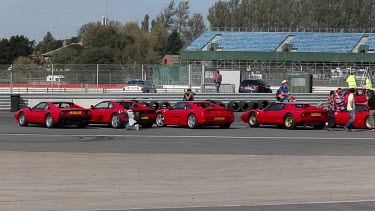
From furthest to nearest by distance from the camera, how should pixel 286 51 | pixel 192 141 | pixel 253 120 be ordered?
pixel 286 51 → pixel 253 120 → pixel 192 141

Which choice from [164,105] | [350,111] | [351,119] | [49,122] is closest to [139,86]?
[164,105]

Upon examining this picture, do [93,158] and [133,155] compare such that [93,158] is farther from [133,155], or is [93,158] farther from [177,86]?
[177,86]

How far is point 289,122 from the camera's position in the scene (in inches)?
1060

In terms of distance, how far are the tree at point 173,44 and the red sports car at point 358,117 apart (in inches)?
4094

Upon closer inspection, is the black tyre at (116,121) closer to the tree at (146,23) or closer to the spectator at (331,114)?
the spectator at (331,114)

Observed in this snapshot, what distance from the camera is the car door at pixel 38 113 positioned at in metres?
27.2

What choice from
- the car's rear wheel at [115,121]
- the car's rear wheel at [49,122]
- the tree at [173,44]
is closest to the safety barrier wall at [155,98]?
the car's rear wheel at [115,121]

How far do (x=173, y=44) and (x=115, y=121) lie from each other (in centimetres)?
10507

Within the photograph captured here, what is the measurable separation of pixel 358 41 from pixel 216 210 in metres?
81.4

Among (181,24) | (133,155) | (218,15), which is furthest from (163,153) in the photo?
(181,24)

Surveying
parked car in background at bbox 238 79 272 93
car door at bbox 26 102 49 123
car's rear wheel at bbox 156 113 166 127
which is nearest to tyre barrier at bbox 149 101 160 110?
car's rear wheel at bbox 156 113 166 127

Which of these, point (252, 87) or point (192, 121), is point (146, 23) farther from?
point (192, 121)

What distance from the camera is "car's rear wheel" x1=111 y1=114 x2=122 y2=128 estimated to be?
88.7 feet

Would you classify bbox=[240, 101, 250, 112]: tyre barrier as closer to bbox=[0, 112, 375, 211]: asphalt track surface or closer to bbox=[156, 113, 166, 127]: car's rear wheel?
bbox=[0, 112, 375, 211]: asphalt track surface
